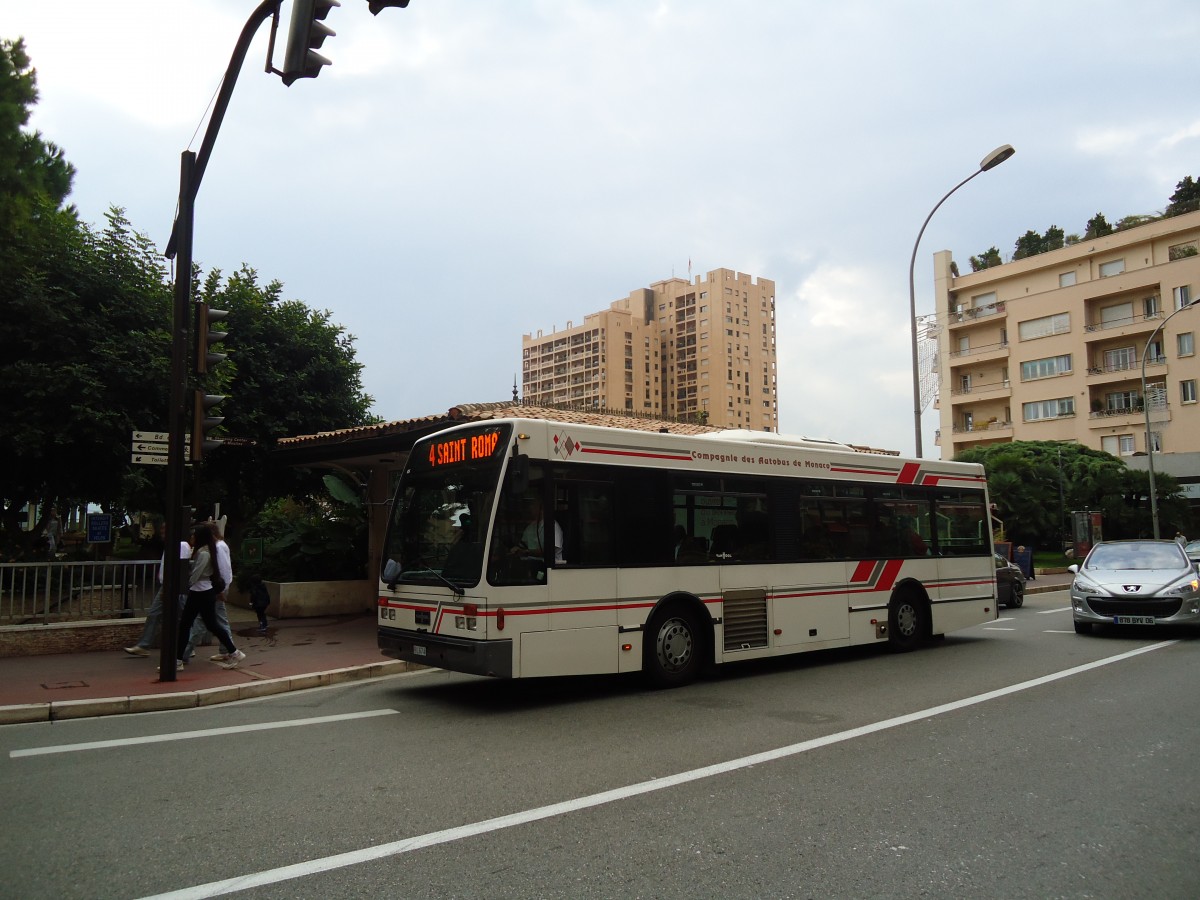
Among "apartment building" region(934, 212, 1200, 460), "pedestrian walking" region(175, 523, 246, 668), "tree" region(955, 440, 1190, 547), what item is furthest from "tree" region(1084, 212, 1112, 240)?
"pedestrian walking" region(175, 523, 246, 668)

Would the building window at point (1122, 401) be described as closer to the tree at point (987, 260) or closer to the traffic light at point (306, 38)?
the tree at point (987, 260)

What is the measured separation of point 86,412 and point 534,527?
874cm

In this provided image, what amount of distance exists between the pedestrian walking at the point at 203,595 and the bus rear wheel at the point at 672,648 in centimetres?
543

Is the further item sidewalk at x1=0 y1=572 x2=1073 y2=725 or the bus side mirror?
sidewalk at x1=0 y1=572 x2=1073 y2=725

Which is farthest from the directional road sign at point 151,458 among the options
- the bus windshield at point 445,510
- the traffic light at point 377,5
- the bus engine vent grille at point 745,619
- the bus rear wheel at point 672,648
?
the bus engine vent grille at point 745,619

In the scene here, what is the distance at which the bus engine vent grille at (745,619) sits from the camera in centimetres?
978

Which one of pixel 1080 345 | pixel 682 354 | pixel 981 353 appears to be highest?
pixel 682 354

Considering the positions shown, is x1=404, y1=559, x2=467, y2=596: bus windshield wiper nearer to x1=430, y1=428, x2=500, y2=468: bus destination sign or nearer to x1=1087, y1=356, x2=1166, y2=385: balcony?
x1=430, y1=428, x2=500, y2=468: bus destination sign

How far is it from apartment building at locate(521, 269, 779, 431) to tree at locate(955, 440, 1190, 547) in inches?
3686

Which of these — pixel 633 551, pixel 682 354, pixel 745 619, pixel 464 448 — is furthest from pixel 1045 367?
pixel 682 354

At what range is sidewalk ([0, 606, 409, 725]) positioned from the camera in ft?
27.5

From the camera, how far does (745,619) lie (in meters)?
9.95

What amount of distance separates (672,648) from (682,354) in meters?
134

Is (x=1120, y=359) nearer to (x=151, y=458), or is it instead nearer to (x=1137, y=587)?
(x=1137, y=587)
